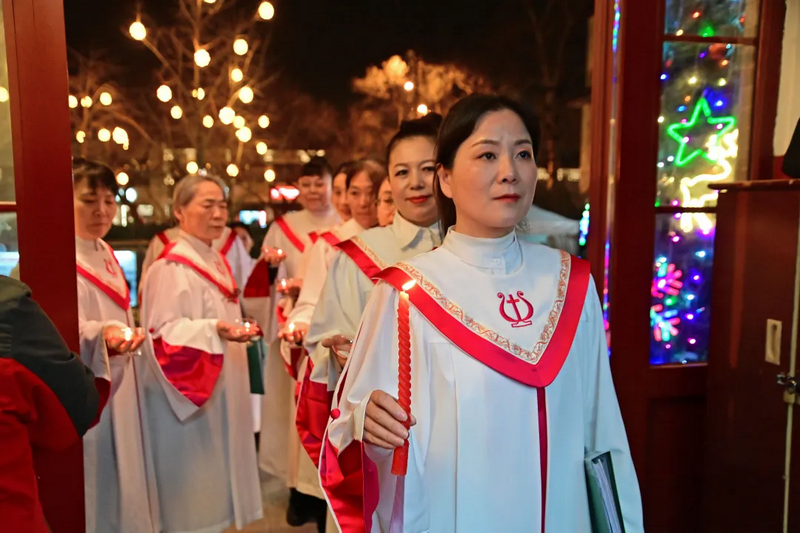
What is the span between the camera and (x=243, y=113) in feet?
19.6

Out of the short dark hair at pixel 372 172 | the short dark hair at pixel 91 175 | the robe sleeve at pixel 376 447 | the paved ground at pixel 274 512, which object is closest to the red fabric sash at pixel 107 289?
the short dark hair at pixel 91 175

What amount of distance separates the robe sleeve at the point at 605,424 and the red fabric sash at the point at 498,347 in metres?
0.06

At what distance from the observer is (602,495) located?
1.31 meters

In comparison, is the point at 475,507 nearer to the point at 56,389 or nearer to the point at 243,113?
the point at 56,389

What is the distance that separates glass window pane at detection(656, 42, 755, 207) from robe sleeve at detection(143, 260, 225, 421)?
1.93 m

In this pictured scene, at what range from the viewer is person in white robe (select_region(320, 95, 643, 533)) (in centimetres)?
126

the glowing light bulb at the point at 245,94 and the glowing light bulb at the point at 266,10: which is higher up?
the glowing light bulb at the point at 266,10

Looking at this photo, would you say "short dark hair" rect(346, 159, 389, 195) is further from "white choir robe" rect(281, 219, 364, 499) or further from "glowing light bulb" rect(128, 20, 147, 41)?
"glowing light bulb" rect(128, 20, 147, 41)

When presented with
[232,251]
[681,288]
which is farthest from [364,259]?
[232,251]

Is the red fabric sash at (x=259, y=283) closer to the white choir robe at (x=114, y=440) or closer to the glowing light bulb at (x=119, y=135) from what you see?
the white choir robe at (x=114, y=440)

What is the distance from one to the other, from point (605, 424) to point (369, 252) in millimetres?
1039

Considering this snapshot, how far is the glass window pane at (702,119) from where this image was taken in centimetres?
227

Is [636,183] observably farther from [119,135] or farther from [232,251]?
[119,135]

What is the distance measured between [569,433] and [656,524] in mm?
1361
